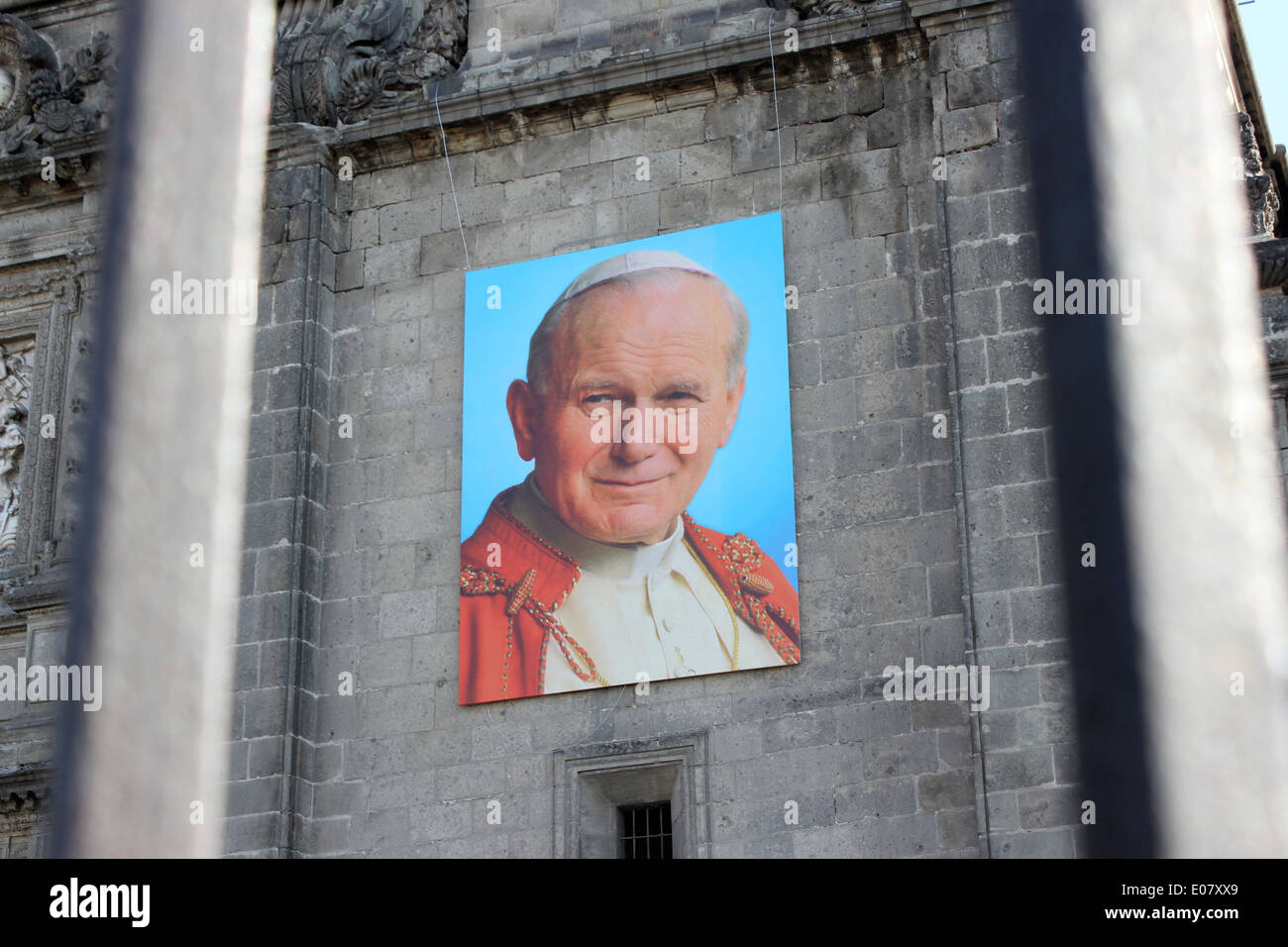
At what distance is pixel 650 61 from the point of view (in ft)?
62.1

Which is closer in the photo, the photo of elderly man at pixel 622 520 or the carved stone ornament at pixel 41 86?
the photo of elderly man at pixel 622 520

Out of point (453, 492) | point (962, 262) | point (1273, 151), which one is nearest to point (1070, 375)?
point (962, 262)

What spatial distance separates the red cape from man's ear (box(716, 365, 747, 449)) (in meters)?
0.85

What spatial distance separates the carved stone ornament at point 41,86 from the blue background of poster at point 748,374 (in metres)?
5.21

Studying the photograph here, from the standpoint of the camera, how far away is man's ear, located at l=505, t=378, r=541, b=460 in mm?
18250

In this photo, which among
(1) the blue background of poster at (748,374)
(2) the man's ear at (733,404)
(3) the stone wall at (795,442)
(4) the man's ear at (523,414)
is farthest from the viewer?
(4) the man's ear at (523,414)

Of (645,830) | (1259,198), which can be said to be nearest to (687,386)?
(645,830)

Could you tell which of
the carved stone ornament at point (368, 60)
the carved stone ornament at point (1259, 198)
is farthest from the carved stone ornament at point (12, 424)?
the carved stone ornament at point (1259, 198)

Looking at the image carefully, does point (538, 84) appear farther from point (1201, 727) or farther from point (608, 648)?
point (1201, 727)

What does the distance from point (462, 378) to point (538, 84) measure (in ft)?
10.0

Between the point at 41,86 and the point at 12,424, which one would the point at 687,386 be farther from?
the point at 41,86

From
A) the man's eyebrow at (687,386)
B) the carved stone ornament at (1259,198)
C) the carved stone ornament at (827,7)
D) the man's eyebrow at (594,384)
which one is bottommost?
the man's eyebrow at (687,386)

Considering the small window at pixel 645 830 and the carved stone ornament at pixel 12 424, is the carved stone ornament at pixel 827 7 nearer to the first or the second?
the small window at pixel 645 830

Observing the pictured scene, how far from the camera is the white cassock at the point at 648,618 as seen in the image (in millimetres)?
16938
